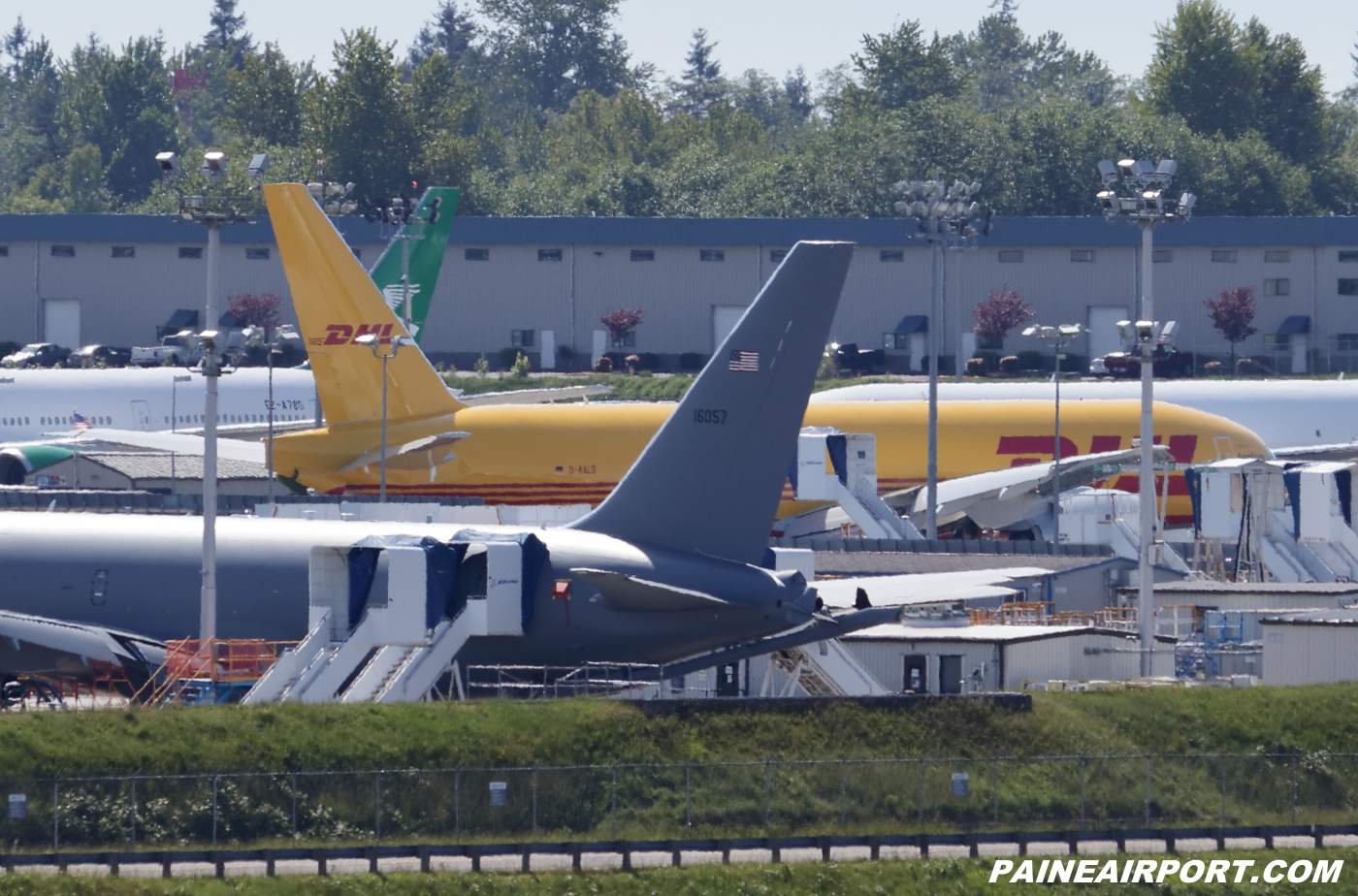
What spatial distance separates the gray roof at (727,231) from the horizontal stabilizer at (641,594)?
91520mm

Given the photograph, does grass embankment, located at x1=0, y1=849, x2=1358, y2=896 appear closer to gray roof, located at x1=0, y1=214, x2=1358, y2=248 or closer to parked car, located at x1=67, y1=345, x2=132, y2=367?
gray roof, located at x1=0, y1=214, x2=1358, y2=248

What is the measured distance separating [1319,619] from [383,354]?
29393mm

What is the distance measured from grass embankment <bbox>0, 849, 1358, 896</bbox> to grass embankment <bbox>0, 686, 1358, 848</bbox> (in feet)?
6.45

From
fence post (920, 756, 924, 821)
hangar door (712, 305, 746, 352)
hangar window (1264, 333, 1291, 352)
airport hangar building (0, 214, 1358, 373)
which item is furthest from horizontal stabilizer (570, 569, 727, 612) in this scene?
hangar window (1264, 333, 1291, 352)

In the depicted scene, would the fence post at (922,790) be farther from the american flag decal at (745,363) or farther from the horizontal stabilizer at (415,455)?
the horizontal stabilizer at (415,455)

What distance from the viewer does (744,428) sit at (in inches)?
1355

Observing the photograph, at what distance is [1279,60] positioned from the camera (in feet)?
616

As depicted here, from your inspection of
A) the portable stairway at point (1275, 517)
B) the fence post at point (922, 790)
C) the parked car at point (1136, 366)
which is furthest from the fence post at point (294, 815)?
the parked car at point (1136, 366)

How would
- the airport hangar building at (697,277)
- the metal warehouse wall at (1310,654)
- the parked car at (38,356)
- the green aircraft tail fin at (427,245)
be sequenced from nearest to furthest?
the metal warehouse wall at (1310,654) → the green aircraft tail fin at (427,245) → the airport hangar building at (697,277) → the parked car at (38,356)

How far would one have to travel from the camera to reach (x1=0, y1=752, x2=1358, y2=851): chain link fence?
2989 cm

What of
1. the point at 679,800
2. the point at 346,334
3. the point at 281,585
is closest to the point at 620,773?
the point at 679,800

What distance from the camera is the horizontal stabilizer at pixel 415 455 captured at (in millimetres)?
61188
